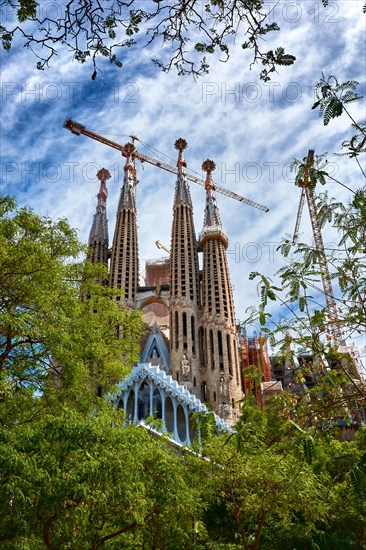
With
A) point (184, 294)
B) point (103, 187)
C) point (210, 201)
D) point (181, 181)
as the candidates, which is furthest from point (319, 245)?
point (103, 187)

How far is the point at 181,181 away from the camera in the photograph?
5266 centimetres

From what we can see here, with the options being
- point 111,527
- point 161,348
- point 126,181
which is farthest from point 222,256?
point 111,527

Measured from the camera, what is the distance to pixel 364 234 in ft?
17.4

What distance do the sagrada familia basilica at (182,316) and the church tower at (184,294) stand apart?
0.07 meters

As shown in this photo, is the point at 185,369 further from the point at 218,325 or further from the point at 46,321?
the point at 46,321

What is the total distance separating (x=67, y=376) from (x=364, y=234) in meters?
5.97

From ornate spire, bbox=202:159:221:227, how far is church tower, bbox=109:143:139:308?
7111 mm

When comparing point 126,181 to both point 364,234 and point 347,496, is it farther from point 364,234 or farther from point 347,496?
point 364,234

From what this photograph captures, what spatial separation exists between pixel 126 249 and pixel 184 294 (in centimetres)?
755

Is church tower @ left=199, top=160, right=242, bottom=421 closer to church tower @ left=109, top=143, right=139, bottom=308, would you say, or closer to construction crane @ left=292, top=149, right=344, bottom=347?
church tower @ left=109, top=143, right=139, bottom=308

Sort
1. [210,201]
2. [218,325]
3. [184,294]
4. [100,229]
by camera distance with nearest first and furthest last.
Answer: [218,325] < [184,294] < [210,201] < [100,229]

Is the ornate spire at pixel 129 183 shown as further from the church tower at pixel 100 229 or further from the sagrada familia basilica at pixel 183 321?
the church tower at pixel 100 229

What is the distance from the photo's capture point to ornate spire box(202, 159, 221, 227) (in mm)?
49500

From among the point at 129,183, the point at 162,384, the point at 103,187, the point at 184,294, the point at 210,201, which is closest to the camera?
the point at 162,384
